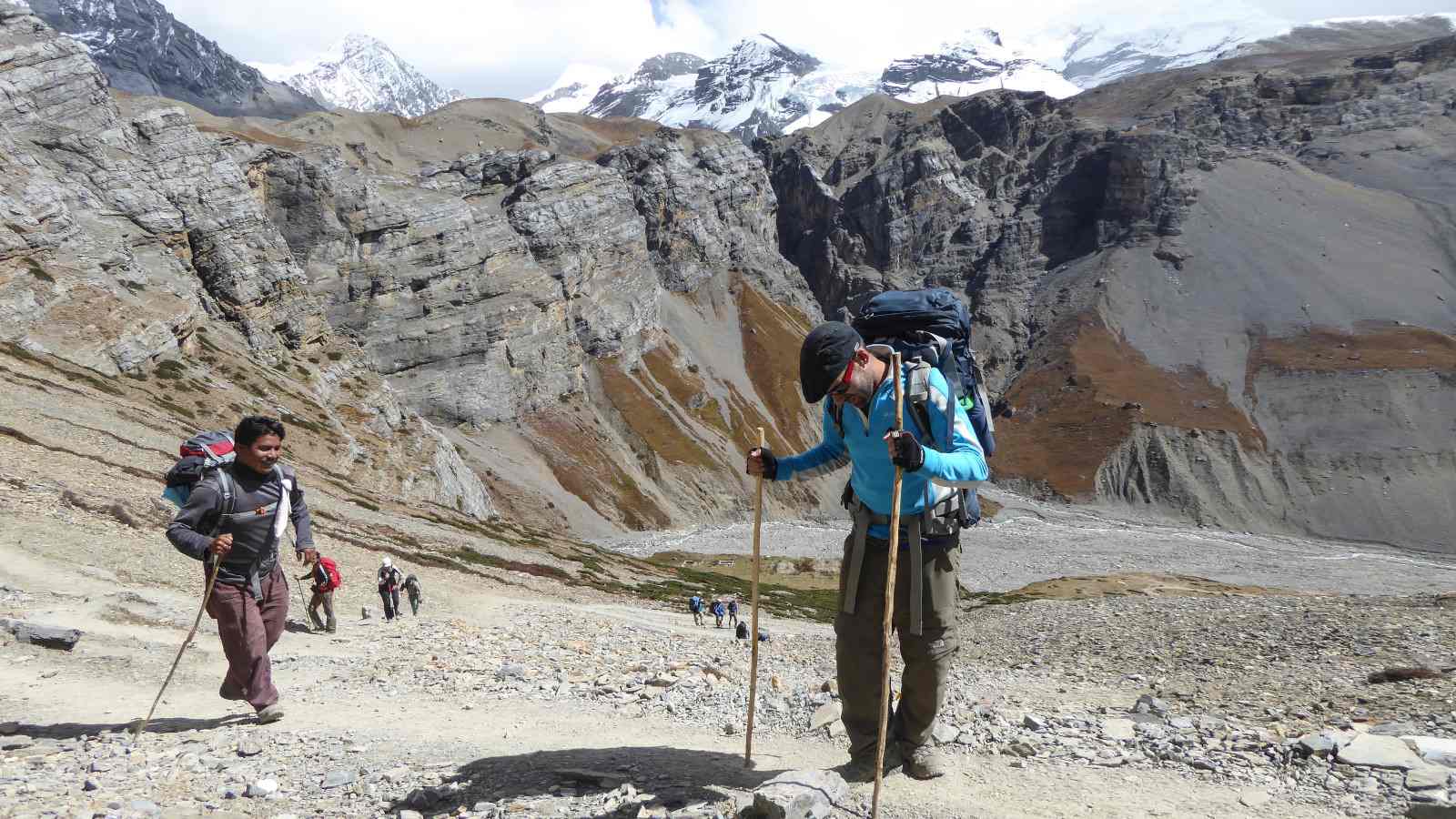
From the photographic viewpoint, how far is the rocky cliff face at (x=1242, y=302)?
389 feet

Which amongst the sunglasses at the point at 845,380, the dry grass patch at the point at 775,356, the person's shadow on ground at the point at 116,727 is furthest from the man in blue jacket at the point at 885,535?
the dry grass patch at the point at 775,356

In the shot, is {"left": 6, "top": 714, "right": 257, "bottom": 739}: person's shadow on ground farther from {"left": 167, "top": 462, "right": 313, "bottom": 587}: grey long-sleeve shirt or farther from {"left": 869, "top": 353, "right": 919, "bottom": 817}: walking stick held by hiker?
{"left": 869, "top": 353, "right": 919, "bottom": 817}: walking stick held by hiker

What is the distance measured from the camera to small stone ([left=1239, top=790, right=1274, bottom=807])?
6820 mm

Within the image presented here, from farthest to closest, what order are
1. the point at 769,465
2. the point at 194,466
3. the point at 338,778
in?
the point at 194,466
the point at 769,465
the point at 338,778

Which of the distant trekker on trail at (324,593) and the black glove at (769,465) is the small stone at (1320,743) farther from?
the distant trekker on trail at (324,593)

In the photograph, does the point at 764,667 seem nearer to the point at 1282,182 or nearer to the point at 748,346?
the point at 748,346

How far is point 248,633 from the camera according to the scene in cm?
937

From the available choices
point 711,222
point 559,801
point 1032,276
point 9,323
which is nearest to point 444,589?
point 559,801

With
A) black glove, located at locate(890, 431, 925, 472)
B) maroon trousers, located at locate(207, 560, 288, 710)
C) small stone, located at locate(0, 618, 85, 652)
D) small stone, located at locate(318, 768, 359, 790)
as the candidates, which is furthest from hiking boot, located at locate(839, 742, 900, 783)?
small stone, located at locate(0, 618, 85, 652)

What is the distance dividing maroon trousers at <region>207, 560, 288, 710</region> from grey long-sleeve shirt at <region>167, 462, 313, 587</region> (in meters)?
0.18

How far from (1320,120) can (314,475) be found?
21432 cm

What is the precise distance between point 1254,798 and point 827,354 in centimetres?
509

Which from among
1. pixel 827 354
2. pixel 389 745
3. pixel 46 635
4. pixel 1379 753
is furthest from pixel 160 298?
pixel 1379 753

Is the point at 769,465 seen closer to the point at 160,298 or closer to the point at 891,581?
the point at 891,581
